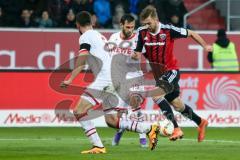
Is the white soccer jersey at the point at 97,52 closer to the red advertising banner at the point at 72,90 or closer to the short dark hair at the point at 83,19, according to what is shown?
the short dark hair at the point at 83,19

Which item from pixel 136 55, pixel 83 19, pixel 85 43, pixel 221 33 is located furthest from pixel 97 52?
pixel 221 33

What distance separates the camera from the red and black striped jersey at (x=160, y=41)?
1570 cm

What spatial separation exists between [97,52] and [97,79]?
2.03 ft

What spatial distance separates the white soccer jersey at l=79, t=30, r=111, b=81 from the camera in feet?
46.9

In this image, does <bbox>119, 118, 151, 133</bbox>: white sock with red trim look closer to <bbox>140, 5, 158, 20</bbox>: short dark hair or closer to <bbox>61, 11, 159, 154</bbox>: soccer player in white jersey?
<bbox>61, 11, 159, 154</bbox>: soccer player in white jersey

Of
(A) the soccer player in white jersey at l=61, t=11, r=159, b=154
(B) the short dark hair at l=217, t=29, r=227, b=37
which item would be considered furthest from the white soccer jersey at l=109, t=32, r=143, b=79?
(B) the short dark hair at l=217, t=29, r=227, b=37

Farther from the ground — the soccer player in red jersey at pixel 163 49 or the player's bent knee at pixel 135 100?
the soccer player in red jersey at pixel 163 49

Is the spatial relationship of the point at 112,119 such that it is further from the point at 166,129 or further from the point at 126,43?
the point at 126,43

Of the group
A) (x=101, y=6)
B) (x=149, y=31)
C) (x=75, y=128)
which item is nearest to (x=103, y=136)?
(x=75, y=128)

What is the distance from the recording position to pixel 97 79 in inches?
589

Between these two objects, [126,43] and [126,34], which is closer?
[126,34]

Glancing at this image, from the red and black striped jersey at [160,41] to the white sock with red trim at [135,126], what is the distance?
5.09 ft

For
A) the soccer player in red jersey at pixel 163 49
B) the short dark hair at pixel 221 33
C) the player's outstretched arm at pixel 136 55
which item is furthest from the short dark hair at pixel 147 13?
the short dark hair at pixel 221 33

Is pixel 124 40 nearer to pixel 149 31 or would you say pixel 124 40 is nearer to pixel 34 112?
pixel 149 31
